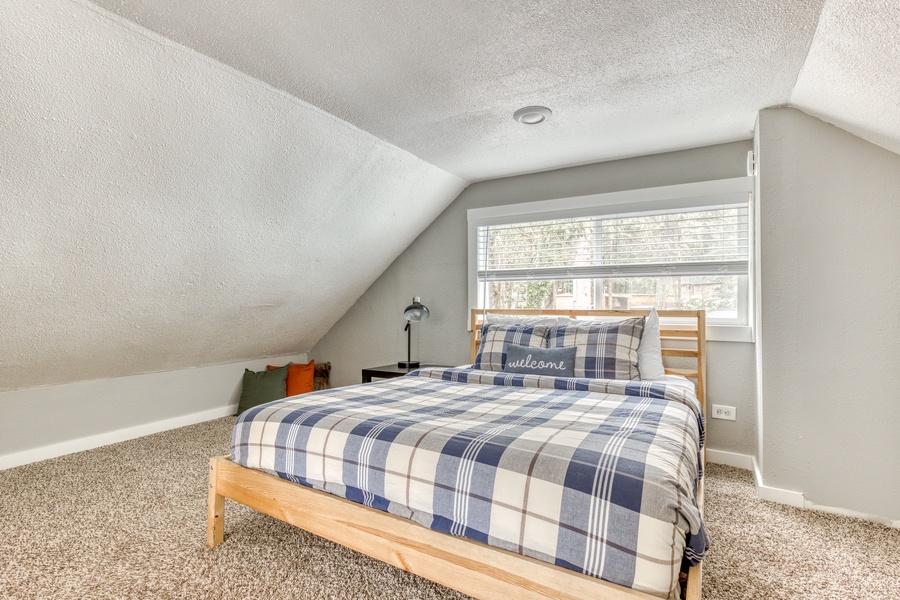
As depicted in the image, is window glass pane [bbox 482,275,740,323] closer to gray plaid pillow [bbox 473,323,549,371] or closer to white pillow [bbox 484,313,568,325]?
white pillow [bbox 484,313,568,325]

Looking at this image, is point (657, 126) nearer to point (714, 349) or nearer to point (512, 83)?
point (512, 83)

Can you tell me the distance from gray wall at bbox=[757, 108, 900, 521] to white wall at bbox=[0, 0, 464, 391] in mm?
2210

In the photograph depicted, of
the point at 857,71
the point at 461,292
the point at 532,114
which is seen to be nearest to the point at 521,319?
the point at 461,292

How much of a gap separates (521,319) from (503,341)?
1.17 ft

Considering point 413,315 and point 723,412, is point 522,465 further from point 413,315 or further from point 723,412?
point 413,315

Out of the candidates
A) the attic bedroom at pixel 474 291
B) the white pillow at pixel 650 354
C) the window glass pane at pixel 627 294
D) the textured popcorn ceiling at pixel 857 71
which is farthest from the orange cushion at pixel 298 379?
the textured popcorn ceiling at pixel 857 71

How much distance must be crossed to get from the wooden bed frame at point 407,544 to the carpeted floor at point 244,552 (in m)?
0.20

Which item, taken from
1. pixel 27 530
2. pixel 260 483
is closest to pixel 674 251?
pixel 260 483

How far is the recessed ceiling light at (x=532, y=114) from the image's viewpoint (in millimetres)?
2520

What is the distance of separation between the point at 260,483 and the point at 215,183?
5.13 feet

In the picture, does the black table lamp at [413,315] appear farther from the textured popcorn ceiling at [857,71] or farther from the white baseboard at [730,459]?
the textured popcorn ceiling at [857,71]

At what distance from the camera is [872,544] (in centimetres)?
202

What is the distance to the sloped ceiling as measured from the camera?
1704mm

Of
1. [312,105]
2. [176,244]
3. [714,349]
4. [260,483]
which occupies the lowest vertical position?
[260,483]
